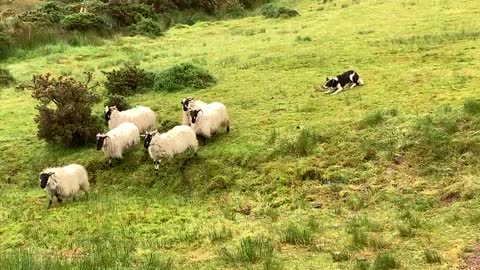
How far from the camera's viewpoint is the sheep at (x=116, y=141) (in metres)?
13.3

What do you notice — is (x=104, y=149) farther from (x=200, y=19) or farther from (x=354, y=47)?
(x=200, y=19)

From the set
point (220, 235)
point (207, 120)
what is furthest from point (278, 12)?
point (220, 235)

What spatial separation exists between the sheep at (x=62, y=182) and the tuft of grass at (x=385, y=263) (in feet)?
22.6

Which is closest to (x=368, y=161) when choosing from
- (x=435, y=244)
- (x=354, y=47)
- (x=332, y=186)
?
(x=332, y=186)

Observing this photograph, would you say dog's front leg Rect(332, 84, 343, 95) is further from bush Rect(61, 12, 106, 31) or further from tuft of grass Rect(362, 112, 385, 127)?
bush Rect(61, 12, 106, 31)

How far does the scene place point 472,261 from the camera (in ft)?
23.2

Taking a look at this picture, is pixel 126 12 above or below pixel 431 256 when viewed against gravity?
above

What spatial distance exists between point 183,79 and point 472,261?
12.5m

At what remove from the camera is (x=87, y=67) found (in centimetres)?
2298

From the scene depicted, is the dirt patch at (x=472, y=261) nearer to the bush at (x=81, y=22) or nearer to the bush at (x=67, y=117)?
the bush at (x=67, y=117)

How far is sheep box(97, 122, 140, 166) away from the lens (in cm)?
1330

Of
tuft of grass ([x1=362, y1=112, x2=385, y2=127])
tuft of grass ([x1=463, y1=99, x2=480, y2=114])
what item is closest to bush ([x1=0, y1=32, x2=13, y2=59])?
tuft of grass ([x1=362, y1=112, x2=385, y2=127])

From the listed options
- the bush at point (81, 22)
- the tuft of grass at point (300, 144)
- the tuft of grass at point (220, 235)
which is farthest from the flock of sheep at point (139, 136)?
the bush at point (81, 22)

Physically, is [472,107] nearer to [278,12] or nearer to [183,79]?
[183,79]
